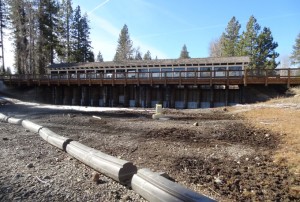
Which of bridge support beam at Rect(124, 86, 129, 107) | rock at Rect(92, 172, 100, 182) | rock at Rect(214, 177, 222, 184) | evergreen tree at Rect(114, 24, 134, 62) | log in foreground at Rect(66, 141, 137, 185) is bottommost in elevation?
rock at Rect(214, 177, 222, 184)

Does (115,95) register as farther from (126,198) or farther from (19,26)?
(19,26)

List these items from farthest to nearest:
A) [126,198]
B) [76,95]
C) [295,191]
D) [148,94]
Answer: [76,95] → [148,94] → [295,191] → [126,198]

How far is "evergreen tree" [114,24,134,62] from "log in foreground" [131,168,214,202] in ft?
208

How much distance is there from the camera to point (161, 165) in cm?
493

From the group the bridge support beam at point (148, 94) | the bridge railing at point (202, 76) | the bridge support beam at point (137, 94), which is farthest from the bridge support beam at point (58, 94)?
the bridge support beam at point (148, 94)

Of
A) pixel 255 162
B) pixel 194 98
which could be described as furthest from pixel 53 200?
pixel 194 98

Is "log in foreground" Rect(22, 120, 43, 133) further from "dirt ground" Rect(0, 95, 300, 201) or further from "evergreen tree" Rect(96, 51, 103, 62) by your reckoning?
"evergreen tree" Rect(96, 51, 103, 62)

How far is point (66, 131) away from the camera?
856cm

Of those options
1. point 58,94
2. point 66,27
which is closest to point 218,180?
point 58,94

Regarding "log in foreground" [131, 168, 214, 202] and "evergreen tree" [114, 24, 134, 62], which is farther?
"evergreen tree" [114, 24, 134, 62]

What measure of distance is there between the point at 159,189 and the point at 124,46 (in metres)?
64.7

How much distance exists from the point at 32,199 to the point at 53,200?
0.90ft

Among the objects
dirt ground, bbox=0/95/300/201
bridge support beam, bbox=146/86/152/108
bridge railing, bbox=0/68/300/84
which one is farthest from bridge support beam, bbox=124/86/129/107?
dirt ground, bbox=0/95/300/201

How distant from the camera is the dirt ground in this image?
11.8ft
